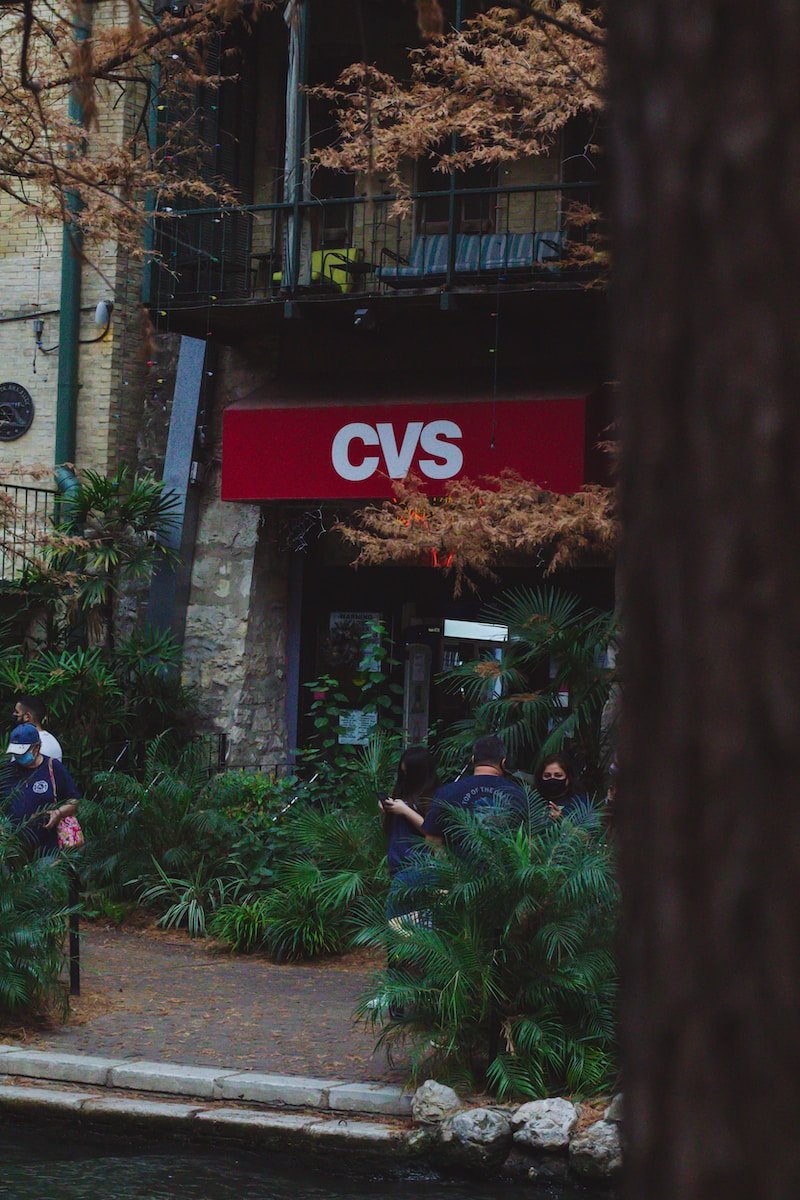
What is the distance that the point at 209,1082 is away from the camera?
7723 mm

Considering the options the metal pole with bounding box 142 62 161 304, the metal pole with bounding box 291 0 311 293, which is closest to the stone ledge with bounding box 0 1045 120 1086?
the metal pole with bounding box 291 0 311 293

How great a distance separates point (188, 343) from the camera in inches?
656

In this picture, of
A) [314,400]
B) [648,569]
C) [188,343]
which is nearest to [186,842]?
[314,400]

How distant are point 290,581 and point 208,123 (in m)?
5.07

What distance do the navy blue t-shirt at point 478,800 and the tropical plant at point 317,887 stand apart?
9.62ft

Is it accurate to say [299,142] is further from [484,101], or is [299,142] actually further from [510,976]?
[510,976]

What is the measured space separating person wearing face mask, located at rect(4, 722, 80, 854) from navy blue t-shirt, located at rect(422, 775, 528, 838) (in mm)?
2909

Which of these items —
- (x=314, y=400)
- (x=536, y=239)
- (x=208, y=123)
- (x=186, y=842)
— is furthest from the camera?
(x=208, y=123)

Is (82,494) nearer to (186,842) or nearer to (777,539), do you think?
(186,842)

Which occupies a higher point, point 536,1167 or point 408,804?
point 408,804

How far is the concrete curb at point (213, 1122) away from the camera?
7.06 metres

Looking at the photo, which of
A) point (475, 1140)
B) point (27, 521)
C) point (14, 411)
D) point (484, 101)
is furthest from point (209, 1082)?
point (14, 411)

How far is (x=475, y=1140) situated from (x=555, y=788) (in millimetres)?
3263

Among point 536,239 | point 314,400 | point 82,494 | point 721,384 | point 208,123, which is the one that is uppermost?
point 208,123
